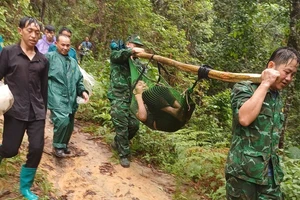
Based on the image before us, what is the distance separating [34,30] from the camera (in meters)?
3.49

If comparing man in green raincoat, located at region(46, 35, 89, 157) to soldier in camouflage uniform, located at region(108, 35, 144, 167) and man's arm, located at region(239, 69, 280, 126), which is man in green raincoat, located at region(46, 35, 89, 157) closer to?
soldier in camouflage uniform, located at region(108, 35, 144, 167)

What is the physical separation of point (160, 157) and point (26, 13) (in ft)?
24.6

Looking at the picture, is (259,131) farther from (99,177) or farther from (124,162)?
(124,162)

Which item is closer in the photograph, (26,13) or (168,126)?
(168,126)

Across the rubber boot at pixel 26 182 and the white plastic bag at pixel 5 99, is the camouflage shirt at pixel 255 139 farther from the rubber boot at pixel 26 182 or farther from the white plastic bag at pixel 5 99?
the rubber boot at pixel 26 182

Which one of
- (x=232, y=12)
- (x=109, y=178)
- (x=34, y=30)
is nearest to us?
(x=34, y=30)

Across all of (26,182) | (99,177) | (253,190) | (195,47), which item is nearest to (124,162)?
(99,177)

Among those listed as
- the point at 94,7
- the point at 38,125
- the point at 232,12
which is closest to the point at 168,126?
the point at 38,125

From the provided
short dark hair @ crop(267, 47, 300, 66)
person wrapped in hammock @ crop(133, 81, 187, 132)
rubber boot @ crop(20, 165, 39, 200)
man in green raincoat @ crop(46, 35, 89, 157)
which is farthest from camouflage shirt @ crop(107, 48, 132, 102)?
short dark hair @ crop(267, 47, 300, 66)

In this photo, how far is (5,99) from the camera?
3.19m

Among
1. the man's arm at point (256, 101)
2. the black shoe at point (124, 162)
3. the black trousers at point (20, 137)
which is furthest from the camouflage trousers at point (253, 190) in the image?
the black shoe at point (124, 162)

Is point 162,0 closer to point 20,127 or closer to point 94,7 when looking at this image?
point 94,7

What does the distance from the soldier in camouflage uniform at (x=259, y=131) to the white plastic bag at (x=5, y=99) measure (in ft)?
6.44

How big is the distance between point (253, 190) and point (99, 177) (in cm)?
261
